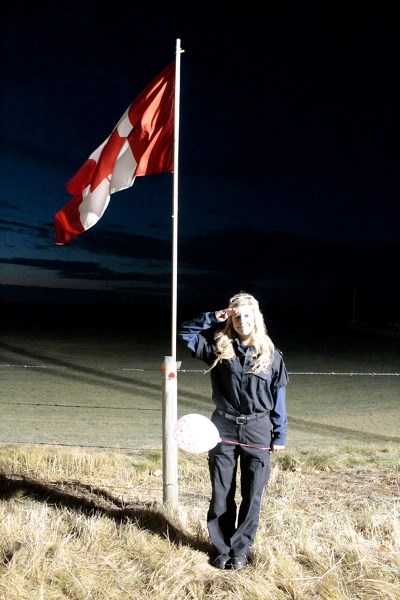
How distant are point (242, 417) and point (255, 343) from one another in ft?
1.36

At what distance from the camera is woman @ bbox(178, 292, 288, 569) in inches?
142

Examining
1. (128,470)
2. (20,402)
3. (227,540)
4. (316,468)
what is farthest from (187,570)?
(20,402)

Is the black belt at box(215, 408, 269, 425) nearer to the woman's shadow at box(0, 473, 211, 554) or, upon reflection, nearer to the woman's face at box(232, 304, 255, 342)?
the woman's face at box(232, 304, 255, 342)

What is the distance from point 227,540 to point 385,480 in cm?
197

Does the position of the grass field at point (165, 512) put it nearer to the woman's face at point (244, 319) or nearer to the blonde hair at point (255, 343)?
the blonde hair at point (255, 343)

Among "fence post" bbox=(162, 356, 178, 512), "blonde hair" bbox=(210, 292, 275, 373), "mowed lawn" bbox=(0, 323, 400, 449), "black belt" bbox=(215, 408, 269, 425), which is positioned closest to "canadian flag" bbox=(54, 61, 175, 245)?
"blonde hair" bbox=(210, 292, 275, 373)

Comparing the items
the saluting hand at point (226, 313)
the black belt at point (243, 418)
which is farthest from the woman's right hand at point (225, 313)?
the black belt at point (243, 418)

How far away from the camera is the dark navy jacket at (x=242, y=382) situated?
142 inches

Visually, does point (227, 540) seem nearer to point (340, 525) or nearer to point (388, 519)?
point (340, 525)

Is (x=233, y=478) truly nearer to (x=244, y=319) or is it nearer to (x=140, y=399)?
(x=244, y=319)

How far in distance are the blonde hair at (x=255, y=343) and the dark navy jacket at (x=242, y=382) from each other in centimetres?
4

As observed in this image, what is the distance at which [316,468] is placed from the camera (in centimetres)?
558

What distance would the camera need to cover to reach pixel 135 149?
15.2ft

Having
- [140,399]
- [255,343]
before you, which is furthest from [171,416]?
[140,399]
